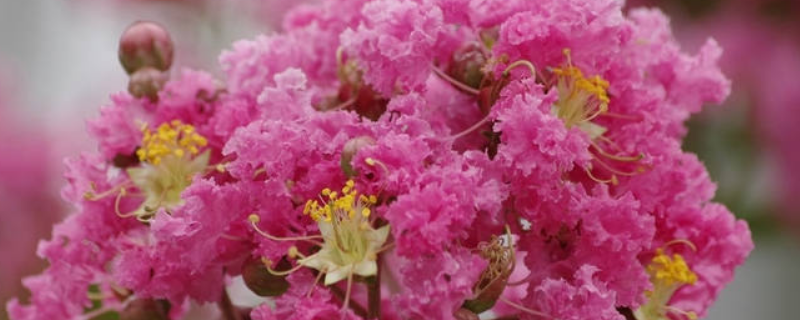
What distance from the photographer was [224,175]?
69 cm

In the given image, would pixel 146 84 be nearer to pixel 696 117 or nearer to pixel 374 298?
pixel 374 298

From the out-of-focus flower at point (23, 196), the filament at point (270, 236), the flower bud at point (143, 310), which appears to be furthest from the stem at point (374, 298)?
the out-of-focus flower at point (23, 196)

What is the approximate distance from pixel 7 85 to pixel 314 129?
127cm

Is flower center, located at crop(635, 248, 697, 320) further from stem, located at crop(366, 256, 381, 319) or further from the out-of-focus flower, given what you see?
the out-of-focus flower

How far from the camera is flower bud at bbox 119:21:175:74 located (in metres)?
0.78

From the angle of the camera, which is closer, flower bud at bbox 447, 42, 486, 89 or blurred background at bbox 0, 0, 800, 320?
flower bud at bbox 447, 42, 486, 89

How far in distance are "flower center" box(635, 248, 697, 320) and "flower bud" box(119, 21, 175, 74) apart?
31 centimetres

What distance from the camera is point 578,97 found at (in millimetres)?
672

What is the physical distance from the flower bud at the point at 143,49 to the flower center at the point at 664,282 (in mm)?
306

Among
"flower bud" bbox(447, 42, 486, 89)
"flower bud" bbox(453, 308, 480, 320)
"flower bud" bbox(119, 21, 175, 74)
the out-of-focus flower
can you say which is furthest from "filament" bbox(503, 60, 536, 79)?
the out-of-focus flower

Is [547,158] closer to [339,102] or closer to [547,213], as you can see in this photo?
[547,213]

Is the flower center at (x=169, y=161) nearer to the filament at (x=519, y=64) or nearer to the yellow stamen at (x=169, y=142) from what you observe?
the yellow stamen at (x=169, y=142)

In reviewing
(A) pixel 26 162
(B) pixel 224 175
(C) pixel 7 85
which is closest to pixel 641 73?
(B) pixel 224 175

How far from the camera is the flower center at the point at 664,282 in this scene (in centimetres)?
70
